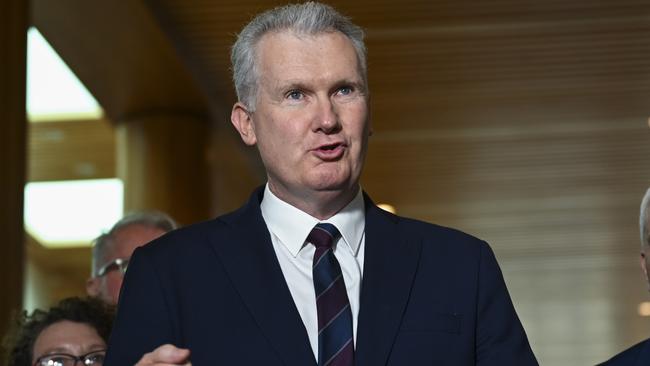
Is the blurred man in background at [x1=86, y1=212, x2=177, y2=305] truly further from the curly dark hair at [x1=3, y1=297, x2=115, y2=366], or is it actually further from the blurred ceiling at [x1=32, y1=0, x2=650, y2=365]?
the blurred ceiling at [x1=32, y1=0, x2=650, y2=365]

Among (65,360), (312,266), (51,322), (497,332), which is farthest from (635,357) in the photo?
(51,322)

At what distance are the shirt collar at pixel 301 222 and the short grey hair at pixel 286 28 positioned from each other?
221 mm

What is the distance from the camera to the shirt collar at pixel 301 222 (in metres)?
2.78

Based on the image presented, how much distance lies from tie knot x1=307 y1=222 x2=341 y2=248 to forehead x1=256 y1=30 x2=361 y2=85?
0.29 meters

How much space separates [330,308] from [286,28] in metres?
0.57

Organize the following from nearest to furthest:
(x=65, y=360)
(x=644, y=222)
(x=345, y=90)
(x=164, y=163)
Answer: (x=345, y=90) → (x=644, y=222) → (x=65, y=360) → (x=164, y=163)

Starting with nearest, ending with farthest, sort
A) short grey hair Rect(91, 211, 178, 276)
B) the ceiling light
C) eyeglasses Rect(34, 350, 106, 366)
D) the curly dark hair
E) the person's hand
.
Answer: the person's hand, eyeglasses Rect(34, 350, 106, 366), the curly dark hair, short grey hair Rect(91, 211, 178, 276), the ceiling light

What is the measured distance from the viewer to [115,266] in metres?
5.41

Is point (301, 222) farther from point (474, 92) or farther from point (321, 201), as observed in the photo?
point (474, 92)

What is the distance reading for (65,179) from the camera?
20.3 m

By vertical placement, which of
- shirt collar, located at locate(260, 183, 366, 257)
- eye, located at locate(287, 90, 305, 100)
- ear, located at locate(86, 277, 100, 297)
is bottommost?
ear, located at locate(86, 277, 100, 297)

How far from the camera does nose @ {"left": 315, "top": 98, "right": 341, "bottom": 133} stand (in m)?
2.68

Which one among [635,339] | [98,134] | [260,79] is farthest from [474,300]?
[635,339]

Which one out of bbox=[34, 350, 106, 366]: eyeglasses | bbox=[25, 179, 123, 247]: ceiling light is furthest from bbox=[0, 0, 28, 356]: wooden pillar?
bbox=[25, 179, 123, 247]: ceiling light
